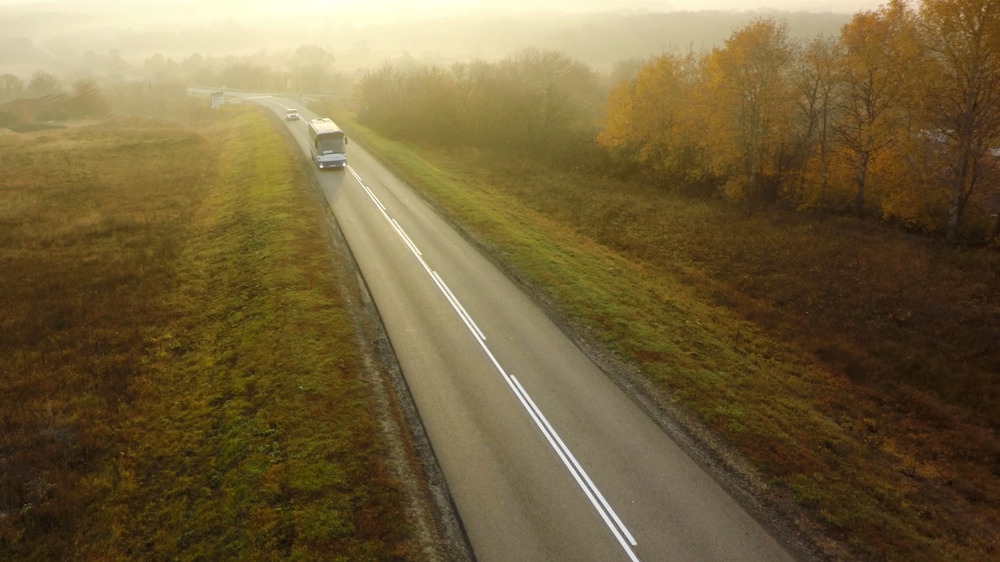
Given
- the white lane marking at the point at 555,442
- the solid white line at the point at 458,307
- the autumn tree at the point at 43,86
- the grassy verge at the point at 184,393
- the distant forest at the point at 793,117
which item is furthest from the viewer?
the autumn tree at the point at 43,86

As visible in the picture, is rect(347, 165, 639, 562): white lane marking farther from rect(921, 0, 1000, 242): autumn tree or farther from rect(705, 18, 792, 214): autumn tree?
rect(921, 0, 1000, 242): autumn tree

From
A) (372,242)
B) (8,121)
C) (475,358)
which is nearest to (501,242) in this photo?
(372,242)

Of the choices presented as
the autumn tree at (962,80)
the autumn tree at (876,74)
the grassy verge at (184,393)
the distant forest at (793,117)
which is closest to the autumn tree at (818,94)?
the distant forest at (793,117)

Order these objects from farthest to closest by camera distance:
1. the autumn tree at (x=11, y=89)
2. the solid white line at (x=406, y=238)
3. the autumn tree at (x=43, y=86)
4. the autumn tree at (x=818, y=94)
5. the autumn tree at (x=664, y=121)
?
the autumn tree at (x=11, y=89), the autumn tree at (x=43, y=86), the autumn tree at (x=664, y=121), the autumn tree at (x=818, y=94), the solid white line at (x=406, y=238)

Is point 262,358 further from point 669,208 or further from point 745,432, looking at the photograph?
point 669,208

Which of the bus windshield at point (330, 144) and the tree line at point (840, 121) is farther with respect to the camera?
the bus windshield at point (330, 144)

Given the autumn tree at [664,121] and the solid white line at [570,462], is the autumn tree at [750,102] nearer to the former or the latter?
the autumn tree at [664,121]
